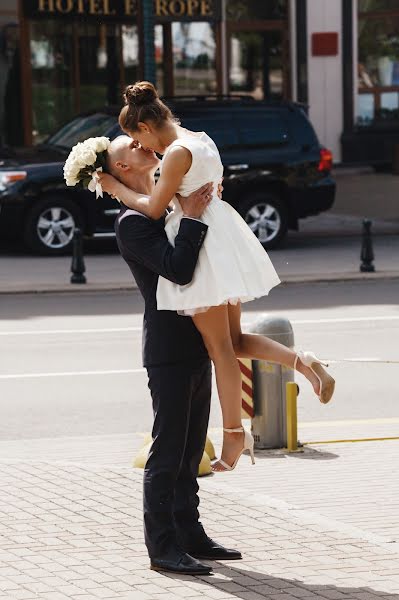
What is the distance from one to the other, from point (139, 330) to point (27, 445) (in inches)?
188

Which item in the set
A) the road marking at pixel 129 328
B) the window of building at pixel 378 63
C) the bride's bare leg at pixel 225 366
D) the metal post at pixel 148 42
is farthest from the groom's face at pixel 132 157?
the window of building at pixel 378 63

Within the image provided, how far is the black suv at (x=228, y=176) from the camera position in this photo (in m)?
20.2

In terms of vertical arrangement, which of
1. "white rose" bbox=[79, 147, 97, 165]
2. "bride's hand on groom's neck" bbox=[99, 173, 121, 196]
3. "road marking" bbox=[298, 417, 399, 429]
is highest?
"white rose" bbox=[79, 147, 97, 165]

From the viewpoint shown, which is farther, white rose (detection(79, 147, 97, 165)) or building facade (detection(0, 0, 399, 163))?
building facade (detection(0, 0, 399, 163))

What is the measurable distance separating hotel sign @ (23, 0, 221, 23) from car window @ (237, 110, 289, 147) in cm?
887

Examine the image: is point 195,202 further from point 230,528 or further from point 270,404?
point 270,404

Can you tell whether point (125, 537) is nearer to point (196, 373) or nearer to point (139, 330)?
point (196, 373)

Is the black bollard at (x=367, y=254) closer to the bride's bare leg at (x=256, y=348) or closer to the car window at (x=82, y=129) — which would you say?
the car window at (x=82, y=129)

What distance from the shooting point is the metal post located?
2306 cm

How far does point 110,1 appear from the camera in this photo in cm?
2983

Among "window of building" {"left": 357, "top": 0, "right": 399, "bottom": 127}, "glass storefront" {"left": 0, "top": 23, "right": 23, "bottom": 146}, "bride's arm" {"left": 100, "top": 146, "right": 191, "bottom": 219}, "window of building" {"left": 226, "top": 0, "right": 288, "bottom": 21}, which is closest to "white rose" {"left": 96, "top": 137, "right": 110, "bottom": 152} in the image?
"bride's arm" {"left": 100, "top": 146, "right": 191, "bottom": 219}

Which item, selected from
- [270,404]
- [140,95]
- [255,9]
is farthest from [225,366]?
[255,9]

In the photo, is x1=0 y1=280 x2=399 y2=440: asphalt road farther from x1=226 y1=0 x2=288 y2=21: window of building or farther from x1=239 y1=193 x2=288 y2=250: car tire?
x1=226 y1=0 x2=288 y2=21: window of building

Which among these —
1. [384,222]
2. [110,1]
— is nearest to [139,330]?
[384,222]
